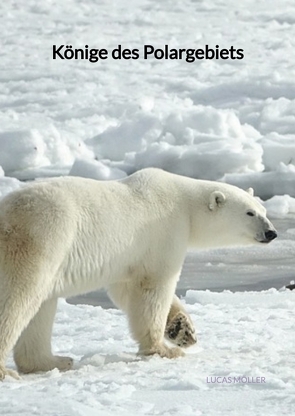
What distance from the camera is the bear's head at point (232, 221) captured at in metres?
4.96

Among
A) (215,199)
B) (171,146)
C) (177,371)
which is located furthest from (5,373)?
(171,146)

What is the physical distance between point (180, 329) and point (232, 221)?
0.64 metres

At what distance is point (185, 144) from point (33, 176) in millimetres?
2498

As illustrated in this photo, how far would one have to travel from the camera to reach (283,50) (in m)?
21.9

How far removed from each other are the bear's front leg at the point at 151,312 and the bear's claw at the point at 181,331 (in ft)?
0.39

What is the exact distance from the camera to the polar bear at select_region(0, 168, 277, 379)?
4117 mm

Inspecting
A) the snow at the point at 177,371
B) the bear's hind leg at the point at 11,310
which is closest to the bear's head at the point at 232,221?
the snow at the point at 177,371

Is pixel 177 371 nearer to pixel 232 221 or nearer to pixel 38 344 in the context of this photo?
pixel 38 344

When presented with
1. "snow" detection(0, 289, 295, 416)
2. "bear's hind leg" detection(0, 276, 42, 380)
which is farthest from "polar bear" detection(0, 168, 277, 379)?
"snow" detection(0, 289, 295, 416)

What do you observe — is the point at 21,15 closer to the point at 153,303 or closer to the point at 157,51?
the point at 157,51

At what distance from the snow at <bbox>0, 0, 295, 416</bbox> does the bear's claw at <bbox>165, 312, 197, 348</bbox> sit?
2.5 inches

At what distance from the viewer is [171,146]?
546 inches

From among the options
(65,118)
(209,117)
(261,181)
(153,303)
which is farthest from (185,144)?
(153,303)

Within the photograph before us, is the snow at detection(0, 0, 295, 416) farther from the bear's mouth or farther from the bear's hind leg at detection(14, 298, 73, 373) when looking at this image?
the bear's mouth
